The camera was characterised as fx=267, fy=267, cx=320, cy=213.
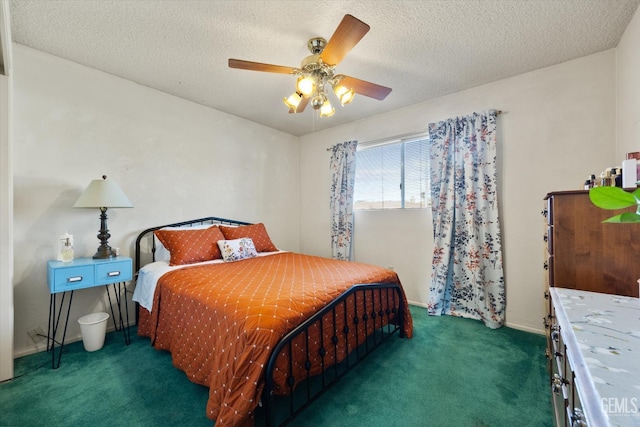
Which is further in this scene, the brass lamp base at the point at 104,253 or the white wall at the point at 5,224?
the brass lamp base at the point at 104,253

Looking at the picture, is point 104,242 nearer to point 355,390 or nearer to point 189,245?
point 189,245

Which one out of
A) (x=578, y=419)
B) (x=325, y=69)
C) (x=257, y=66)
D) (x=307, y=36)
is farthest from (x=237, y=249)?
(x=578, y=419)

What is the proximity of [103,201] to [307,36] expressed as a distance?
2161mm

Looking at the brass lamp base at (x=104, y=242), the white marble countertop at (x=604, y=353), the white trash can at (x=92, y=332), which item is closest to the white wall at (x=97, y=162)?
the brass lamp base at (x=104, y=242)

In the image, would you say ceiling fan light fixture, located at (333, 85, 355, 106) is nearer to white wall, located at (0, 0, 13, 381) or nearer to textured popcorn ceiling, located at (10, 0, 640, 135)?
textured popcorn ceiling, located at (10, 0, 640, 135)

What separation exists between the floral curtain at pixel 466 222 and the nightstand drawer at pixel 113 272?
3.14m

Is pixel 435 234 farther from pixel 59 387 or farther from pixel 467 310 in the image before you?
pixel 59 387

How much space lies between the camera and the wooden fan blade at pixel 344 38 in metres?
1.48

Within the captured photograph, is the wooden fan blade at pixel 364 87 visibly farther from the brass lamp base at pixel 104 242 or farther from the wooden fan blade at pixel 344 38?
the brass lamp base at pixel 104 242

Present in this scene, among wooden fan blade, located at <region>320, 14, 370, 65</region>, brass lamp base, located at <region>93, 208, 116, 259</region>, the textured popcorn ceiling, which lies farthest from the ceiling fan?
brass lamp base, located at <region>93, 208, 116, 259</region>

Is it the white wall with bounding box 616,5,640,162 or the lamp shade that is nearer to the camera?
the white wall with bounding box 616,5,640,162

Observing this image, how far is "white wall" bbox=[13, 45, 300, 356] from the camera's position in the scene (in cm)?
224

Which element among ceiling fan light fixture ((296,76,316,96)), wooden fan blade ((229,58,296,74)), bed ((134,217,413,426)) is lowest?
bed ((134,217,413,426))

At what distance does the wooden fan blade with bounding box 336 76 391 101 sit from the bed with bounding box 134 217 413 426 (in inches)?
60.4
